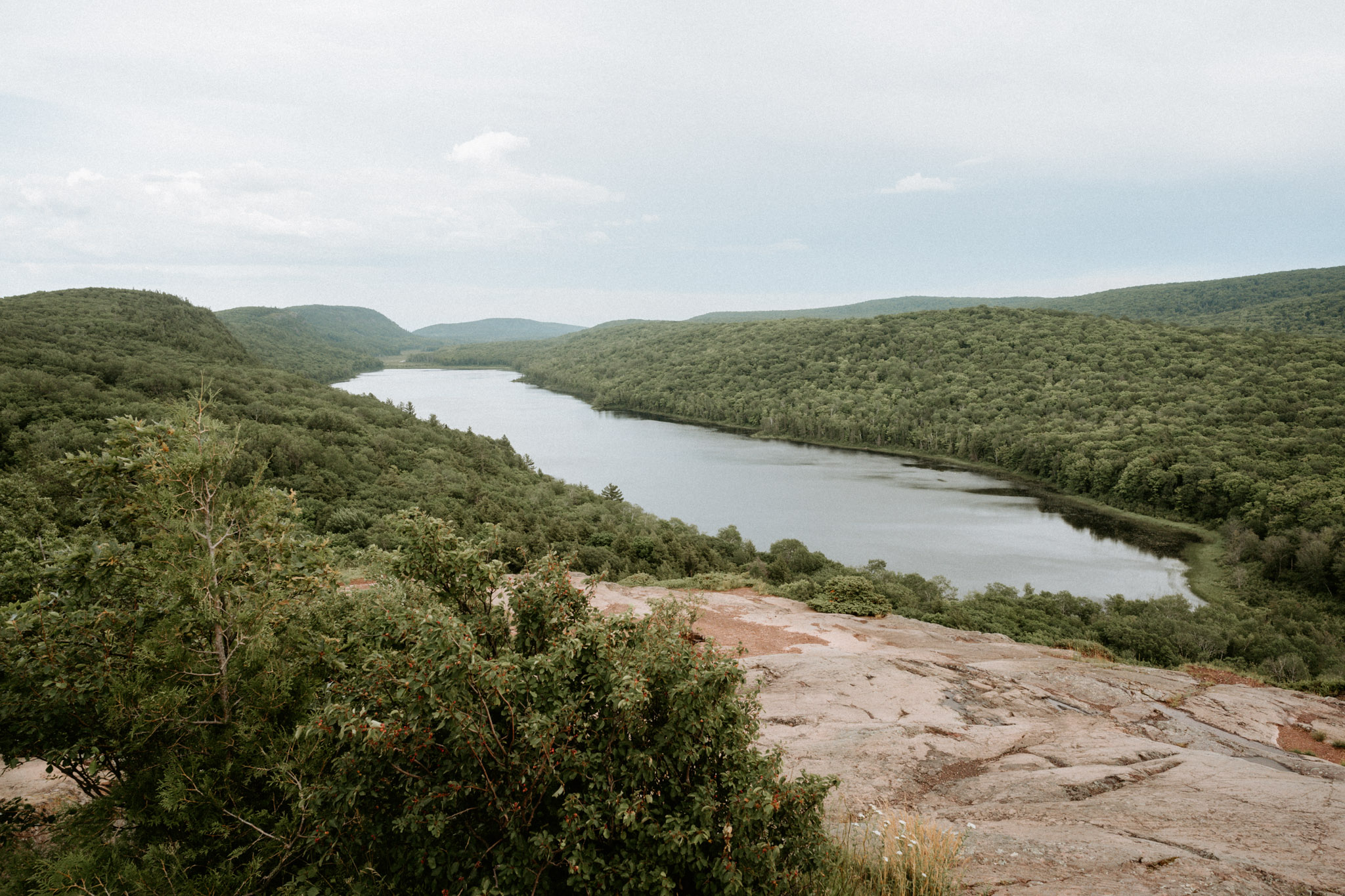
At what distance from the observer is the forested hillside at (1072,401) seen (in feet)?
146

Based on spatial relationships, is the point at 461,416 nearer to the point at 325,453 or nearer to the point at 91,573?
the point at 325,453

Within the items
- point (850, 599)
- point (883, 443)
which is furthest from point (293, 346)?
point (850, 599)

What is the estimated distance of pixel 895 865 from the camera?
4.65 metres

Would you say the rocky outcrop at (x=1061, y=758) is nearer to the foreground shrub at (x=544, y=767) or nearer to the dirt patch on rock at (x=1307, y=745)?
the dirt patch on rock at (x=1307, y=745)

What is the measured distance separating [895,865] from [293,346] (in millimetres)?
178653

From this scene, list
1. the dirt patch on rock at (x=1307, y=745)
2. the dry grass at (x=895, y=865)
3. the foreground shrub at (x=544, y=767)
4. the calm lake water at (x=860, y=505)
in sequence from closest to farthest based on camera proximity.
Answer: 1. the foreground shrub at (x=544, y=767)
2. the dry grass at (x=895, y=865)
3. the dirt patch on rock at (x=1307, y=745)
4. the calm lake water at (x=860, y=505)

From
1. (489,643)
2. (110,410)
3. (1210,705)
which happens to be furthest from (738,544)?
(110,410)

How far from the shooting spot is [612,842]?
352cm

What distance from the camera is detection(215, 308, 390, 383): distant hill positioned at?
122 m

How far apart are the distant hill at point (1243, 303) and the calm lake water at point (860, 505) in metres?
79.7

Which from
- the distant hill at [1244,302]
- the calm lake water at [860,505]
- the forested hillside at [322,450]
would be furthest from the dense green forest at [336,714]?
the distant hill at [1244,302]

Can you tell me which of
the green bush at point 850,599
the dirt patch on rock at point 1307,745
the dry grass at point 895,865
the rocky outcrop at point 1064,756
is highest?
the dry grass at point 895,865

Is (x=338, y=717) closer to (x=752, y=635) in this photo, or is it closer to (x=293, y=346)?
(x=752, y=635)

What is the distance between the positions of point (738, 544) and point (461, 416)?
6890 centimetres
